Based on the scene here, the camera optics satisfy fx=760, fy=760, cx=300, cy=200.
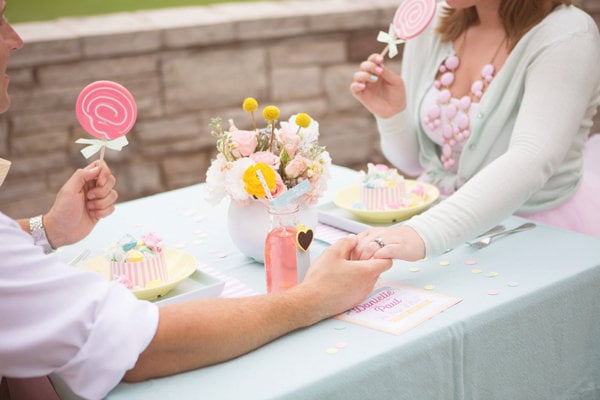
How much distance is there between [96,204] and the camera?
1.72 meters

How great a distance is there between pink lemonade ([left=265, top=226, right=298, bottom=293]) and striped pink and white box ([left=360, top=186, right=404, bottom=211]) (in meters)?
0.48

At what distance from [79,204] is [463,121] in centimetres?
109

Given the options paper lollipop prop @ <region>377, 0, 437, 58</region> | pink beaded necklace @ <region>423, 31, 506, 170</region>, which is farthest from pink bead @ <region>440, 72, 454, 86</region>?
paper lollipop prop @ <region>377, 0, 437, 58</region>

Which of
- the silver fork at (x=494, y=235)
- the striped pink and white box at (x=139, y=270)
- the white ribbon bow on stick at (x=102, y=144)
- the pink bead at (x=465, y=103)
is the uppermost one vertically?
the white ribbon bow on stick at (x=102, y=144)

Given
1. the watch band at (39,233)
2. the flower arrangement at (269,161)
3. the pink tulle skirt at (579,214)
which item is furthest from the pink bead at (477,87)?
the watch band at (39,233)

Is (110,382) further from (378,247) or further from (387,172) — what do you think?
(387,172)

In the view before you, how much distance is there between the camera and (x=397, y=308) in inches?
56.6

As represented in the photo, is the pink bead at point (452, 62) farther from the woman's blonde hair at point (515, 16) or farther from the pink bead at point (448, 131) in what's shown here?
the pink bead at point (448, 131)

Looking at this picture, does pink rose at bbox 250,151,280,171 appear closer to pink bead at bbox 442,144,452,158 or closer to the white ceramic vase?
the white ceramic vase

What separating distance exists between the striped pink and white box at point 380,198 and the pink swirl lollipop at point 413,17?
0.41 m

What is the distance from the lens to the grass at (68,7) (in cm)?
375

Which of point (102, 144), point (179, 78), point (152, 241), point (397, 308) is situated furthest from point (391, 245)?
point (179, 78)

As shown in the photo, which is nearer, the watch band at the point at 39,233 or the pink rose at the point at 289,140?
the pink rose at the point at 289,140

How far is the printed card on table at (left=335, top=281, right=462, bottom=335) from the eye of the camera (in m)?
1.38
